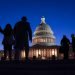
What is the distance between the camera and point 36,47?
10462 cm

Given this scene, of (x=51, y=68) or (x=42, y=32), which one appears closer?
(x=51, y=68)

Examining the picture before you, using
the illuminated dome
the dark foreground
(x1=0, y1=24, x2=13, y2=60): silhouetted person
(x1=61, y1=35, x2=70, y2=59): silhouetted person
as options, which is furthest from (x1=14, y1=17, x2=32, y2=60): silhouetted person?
the illuminated dome

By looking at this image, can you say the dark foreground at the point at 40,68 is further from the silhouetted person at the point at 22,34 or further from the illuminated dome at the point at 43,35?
the illuminated dome at the point at 43,35

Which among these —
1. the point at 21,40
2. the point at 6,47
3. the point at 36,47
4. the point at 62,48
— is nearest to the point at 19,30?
the point at 21,40

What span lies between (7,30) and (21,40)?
1.15 m

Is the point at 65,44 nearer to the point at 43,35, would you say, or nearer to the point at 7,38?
the point at 7,38

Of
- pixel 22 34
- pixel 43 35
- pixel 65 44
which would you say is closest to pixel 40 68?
pixel 22 34

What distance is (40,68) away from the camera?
27.0 feet

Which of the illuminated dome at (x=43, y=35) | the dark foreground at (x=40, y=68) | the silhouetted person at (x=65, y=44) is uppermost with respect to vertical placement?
the illuminated dome at (x=43, y=35)

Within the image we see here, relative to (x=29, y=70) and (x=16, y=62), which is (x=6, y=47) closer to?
(x=16, y=62)

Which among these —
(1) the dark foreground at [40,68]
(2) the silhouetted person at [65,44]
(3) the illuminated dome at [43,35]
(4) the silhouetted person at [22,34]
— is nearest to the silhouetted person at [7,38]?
(4) the silhouetted person at [22,34]

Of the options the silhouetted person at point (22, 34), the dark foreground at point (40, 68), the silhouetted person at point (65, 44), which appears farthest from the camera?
the silhouetted person at point (65, 44)

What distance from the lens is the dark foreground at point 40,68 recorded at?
24.7ft

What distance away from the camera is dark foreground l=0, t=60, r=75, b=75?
24.7 ft
